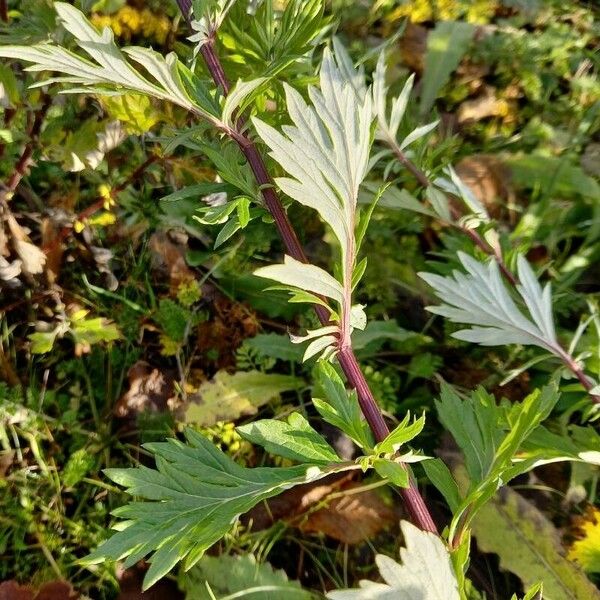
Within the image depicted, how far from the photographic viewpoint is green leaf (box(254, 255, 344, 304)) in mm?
832

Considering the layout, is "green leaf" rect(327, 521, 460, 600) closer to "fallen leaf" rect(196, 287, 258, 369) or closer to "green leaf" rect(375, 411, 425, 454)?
"green leaf" rect(375, 411, 425, 454)

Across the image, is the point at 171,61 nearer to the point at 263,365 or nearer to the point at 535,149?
the point at 263,365

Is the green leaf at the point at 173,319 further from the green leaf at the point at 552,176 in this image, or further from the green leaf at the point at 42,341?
the green leaf at the point at 552,176

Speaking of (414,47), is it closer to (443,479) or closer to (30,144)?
(30,144)

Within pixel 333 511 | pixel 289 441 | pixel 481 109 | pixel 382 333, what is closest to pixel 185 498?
pixel 289 441

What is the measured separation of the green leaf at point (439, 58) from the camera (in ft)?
6.97

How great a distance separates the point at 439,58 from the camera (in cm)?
213

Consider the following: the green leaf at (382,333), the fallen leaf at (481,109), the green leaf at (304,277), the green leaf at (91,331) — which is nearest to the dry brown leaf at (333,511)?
the green leaf at (382,333)

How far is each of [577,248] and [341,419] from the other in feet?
4.23

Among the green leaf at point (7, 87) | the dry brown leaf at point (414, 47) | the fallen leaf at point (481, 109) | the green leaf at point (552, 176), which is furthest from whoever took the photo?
the dry brown leaf at point (414, 47)

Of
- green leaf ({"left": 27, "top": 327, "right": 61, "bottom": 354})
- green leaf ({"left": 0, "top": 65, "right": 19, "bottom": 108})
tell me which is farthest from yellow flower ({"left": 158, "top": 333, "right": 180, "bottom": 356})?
green leaf ({"left": 0, "top": 65, "right": 19, "bottom": 108})

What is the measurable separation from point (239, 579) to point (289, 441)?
0.54 m

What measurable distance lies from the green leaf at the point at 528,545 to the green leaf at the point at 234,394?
22.0 inches

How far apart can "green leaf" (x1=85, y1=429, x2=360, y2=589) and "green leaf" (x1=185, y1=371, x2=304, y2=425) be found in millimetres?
473
